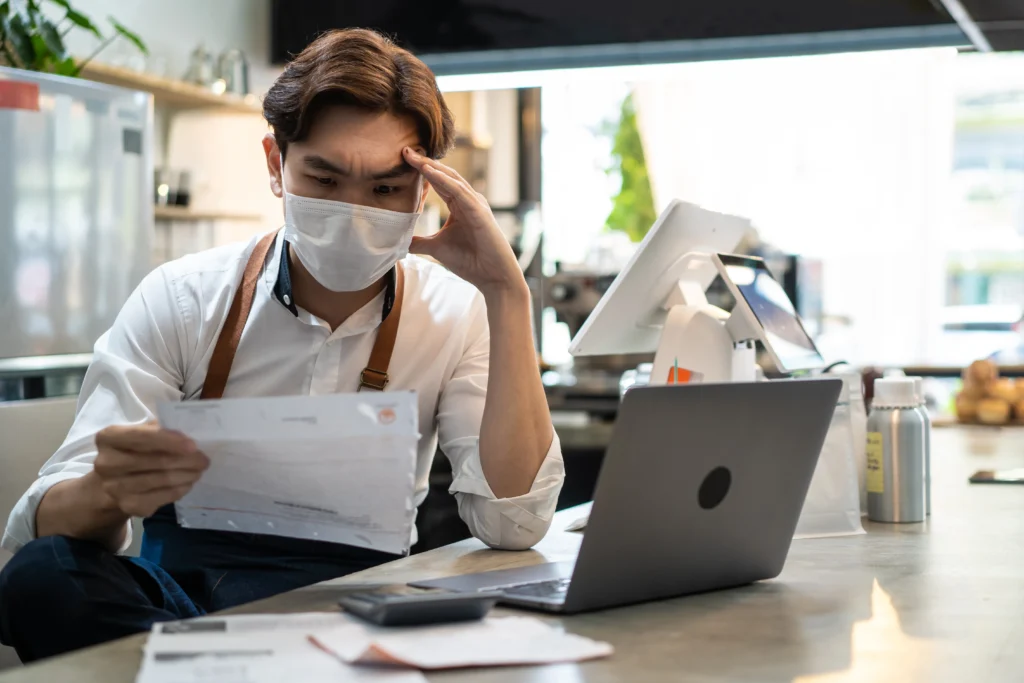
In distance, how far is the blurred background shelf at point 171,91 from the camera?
3.78m

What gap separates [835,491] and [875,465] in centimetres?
→ 16

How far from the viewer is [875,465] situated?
158cm

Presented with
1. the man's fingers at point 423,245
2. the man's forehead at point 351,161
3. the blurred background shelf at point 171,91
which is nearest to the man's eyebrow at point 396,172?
the man's forehead at point 351,161

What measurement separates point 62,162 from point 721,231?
1.99m

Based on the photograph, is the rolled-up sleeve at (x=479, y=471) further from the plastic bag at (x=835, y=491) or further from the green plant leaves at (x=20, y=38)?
the green plant leaves at (x=20, y=38)

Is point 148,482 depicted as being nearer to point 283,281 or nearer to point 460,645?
point 460,645

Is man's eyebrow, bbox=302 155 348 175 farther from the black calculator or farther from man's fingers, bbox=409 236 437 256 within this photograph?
the black calculator

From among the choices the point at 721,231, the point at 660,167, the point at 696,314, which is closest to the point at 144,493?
the point at 696,314

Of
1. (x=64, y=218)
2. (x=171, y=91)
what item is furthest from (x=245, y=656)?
(x=171, y=91)

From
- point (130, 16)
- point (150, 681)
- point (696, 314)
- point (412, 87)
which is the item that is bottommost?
point (150, 681)

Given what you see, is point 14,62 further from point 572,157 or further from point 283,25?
point 572,157

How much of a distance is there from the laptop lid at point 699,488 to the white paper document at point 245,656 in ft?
0.79

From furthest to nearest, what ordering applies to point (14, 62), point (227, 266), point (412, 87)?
point (14, 62) < point (227, 266) < point (412, 87)

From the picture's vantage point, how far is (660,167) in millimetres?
6441
